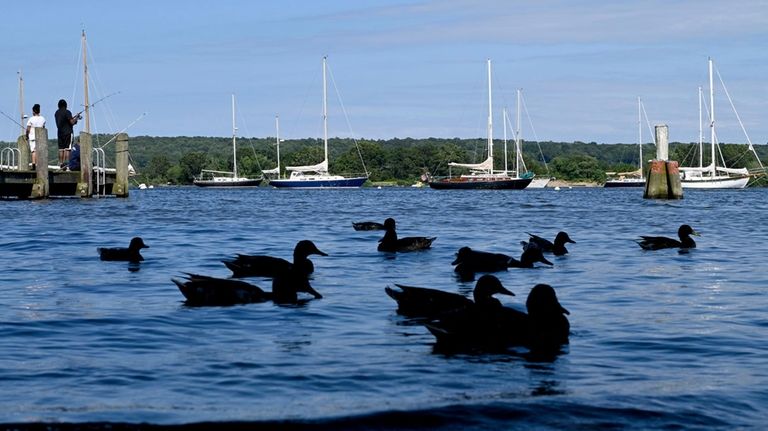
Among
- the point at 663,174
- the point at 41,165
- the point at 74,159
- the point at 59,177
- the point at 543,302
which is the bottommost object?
the point at 543,302

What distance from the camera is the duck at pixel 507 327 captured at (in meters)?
10.8

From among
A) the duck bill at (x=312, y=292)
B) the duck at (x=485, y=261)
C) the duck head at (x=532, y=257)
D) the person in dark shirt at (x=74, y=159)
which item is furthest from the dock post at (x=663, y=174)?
the duck bill at (x=312, y=292)

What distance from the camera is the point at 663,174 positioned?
56094 mm

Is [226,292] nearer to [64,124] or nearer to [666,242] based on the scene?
[666,242]

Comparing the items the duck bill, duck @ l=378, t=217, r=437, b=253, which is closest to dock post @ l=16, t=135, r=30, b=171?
duck @ l=378, t=217, r=437, b=253

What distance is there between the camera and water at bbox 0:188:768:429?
8.23 meters

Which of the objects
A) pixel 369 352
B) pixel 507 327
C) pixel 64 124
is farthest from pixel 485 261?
pixel 64 124

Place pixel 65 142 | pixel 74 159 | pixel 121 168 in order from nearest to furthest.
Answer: pixel 65 142 → pixel 74 159 → pixel 121 168

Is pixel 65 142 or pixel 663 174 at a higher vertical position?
pixel 65 142

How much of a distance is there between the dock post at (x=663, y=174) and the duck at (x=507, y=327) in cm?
4570

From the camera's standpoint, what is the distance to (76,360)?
1026 cm

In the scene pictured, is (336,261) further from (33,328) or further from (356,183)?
(356,183)

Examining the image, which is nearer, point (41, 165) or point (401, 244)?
point (401, 244)

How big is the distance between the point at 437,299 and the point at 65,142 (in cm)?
3189
